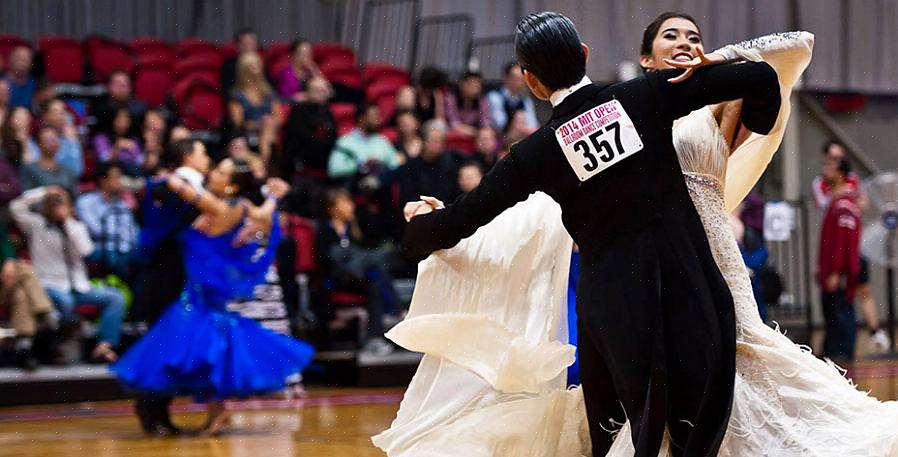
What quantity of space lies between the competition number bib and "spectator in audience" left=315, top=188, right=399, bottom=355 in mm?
6476

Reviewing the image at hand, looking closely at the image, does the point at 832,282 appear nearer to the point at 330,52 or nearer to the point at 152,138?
the point at 330,52

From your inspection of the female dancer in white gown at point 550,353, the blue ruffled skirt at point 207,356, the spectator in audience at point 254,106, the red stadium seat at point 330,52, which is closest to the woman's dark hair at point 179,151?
the blue ruffled skirt at point 207,356

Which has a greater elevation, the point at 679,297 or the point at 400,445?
the point at 679,297

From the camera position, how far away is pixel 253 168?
795 centimetres

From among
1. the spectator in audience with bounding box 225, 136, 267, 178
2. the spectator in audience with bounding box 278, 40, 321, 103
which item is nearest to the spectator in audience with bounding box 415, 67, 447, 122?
the spectator in audience with bounding box 278, 40, 321, 103

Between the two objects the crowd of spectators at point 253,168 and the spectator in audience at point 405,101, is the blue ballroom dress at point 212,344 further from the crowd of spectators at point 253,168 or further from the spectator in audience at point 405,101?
the spectator in audience at point 405,101

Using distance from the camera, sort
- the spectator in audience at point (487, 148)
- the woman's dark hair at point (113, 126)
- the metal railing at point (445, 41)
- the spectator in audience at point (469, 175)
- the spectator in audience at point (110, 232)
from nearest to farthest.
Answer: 1. the spectator in audience at point (469, 175)
2. the spectator in audience at point (110, 232)
3. the woman's dark hair at point (113, 126)
4. the spectator in audience at point (487, 148)
5. the metal railing at point (445, 41)

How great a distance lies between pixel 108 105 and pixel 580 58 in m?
7.61

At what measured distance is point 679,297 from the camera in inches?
117

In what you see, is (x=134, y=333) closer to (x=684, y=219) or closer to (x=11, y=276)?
(x=11, y=276)

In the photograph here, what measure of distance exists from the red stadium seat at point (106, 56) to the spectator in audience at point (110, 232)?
240 centimetres

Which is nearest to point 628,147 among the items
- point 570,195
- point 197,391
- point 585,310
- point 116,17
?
point 570,195

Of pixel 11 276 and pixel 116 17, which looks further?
pixel 116 17

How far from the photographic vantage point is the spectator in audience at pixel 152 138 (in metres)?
9.30
